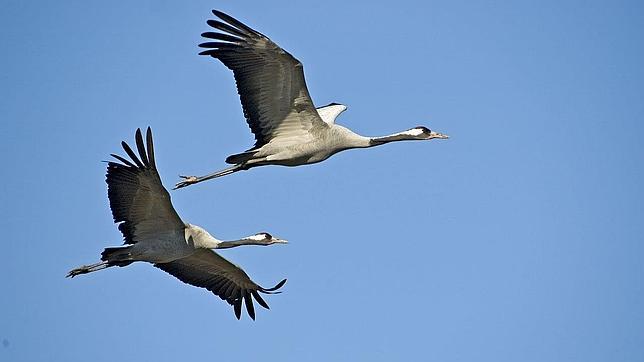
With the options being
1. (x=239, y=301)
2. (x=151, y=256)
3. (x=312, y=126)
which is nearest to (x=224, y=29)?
(x=312, y=126)

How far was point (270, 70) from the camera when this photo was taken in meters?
19.3

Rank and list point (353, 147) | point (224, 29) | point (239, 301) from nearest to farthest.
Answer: point (224, 29) → point (353, 147) → point (239, 301)

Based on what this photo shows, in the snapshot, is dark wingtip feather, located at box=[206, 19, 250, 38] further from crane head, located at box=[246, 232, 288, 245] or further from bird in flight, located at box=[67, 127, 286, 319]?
crane head, located at box=[246, 232, 288, 245]

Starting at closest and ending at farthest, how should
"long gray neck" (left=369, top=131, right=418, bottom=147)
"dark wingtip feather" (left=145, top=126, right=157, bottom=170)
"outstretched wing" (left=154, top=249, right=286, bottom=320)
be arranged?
"dark wingtip feather" (left=145, top=126, right=157, bottom=170), "long gray neck" (left=369, top=131, right=418, bottom=147), "outstretched wing" (left=154, top=249, right=286, bottom=320)

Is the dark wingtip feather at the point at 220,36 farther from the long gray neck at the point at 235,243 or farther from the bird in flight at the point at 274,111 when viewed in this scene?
the long gray neck at the point at 235,243

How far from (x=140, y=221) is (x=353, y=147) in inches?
129

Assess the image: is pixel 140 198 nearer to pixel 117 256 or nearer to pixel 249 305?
pixel 117 256

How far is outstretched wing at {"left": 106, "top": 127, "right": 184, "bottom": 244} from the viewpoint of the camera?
1861cm

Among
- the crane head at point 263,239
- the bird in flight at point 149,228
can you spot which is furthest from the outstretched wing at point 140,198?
the crane head at point 263,239

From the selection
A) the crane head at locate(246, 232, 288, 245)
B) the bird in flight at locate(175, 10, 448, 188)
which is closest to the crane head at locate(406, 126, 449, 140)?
the bird in flight at locate(175, 10, 448, 188)

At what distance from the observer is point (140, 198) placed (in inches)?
752

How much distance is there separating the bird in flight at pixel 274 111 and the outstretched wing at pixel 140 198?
156 cm

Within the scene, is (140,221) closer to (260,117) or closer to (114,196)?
(114,196)

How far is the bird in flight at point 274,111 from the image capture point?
19047mm
